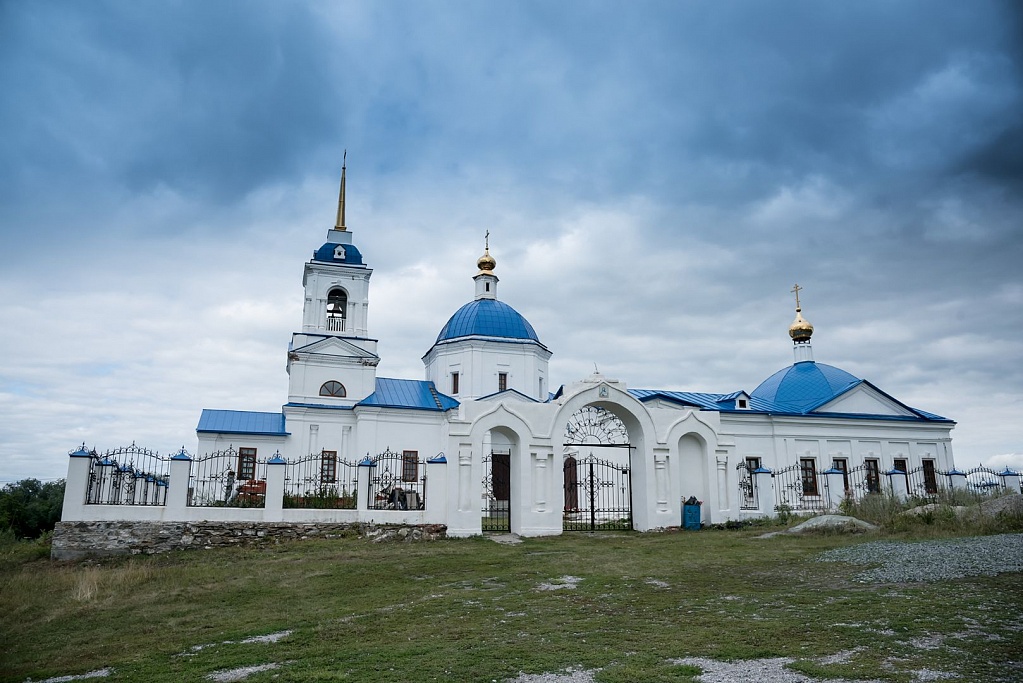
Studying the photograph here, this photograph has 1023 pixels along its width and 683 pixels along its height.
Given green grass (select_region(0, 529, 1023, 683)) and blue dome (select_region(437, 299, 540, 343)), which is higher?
blue dome (select_region(437, 299, 540, 343))

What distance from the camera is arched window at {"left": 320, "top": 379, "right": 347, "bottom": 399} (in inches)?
1195

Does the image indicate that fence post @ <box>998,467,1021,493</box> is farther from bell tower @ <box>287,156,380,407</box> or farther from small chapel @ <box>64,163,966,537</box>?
bell tower @ <box>287,156,380,407</box>

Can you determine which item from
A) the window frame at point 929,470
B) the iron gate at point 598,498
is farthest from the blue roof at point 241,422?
the window frame at point 929,470

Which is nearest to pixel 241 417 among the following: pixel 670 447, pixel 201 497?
pixel 201 497

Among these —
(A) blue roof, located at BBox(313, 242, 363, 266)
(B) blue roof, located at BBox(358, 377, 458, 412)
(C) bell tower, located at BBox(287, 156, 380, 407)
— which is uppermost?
(A) blue roof, located at BBox(313, 242, 363, 266)

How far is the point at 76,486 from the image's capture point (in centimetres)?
1479

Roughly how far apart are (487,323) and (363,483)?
672 inches

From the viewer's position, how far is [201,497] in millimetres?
17688

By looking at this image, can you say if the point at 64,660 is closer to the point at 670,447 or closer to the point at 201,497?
the point at 201,497

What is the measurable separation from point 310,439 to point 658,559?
2000 centimetres

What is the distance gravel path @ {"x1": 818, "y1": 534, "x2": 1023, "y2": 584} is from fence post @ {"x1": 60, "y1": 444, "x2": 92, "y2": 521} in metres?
14.2

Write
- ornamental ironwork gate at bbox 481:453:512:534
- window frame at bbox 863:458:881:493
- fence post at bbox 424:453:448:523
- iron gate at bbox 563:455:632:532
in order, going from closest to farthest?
fence post at bbox 424:453:448:523
iron gate at bbox 563:455:632:532
ornamental ironwork gate at bbox 481:453:512:534
window frame at bbox 863:458:881:493

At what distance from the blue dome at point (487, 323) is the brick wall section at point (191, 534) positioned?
17.1 metres

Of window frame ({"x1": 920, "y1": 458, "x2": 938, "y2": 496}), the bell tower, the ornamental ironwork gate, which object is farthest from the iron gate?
window frame ({"x1": 920, "y1": 458, "x2": 938, "y2": 496})
